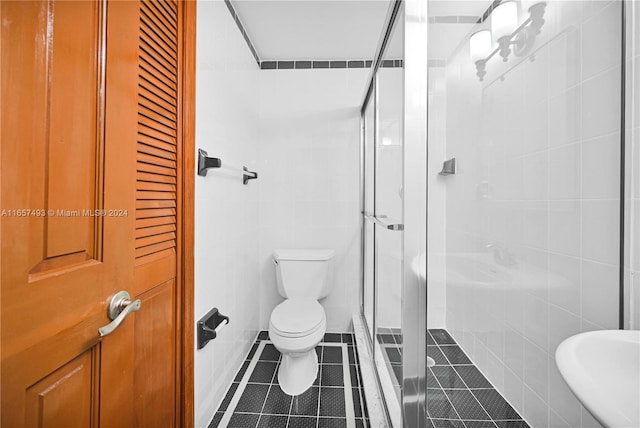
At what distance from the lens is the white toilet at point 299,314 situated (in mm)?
1594

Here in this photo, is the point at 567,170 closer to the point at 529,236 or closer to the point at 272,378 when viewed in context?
the point at 529,236

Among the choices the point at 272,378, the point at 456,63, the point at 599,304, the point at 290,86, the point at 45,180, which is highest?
the point at 290,86

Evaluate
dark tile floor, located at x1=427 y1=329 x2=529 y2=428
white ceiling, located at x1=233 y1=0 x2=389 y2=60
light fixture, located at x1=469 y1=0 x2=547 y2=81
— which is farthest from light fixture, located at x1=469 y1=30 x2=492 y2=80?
white ceiling, located at x1=233 y1=0 x2=389 y2=60

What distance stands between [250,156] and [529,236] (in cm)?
187

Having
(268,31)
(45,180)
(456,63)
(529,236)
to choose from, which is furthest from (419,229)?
(268,31)

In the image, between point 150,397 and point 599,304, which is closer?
point 599,304

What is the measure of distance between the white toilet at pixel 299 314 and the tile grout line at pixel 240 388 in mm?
211

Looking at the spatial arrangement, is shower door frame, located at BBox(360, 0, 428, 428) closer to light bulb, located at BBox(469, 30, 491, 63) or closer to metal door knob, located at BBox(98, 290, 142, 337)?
light bulb, located at BBox(469, 30, 491, 63)

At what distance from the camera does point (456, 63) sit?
0.74m

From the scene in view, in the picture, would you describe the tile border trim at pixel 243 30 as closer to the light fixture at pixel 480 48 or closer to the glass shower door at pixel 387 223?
the glass shower door at pixel 387 223

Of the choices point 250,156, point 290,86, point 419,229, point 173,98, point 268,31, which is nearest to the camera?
point 419,229

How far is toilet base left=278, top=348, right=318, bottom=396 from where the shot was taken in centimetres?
166

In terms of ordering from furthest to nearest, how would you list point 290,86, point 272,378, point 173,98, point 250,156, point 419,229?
point 290,86 < point 250,156 < point 272,378 < point 173,98 < point 419,229

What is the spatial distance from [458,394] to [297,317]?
112 cm
